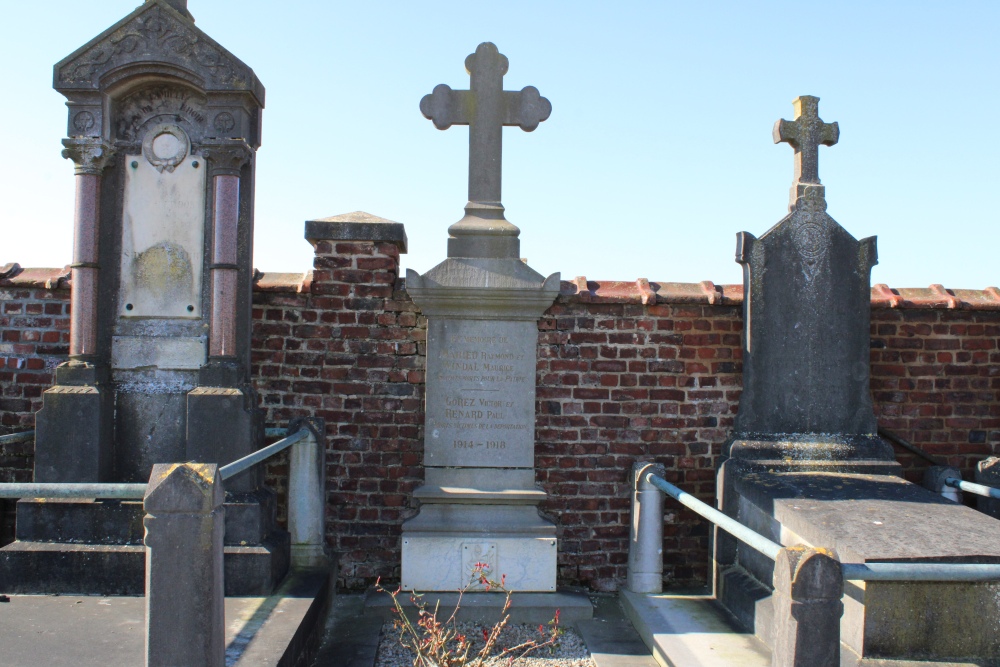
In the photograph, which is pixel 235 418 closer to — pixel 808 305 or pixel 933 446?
pixel 808 305

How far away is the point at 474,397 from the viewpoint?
4652 mm

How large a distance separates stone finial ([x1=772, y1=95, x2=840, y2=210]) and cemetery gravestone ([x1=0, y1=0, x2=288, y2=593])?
3.08m

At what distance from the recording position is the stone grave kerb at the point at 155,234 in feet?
13.8

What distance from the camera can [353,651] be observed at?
12.9 ft

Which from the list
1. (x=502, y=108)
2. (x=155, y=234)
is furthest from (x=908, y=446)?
(x=155, y=234)

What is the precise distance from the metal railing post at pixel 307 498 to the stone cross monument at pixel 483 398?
0.52 meters

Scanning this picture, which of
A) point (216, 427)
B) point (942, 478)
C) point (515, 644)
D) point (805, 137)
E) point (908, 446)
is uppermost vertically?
point (805, 137)

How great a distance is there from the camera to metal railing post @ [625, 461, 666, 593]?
15.4 feet

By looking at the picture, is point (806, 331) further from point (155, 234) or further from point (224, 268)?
point (155, 234)

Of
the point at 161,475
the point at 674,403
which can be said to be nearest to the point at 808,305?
the point at 674,403

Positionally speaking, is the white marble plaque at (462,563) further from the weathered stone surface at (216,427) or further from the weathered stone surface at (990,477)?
the weathered stone surface at (990,477)

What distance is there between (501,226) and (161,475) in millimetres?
2562

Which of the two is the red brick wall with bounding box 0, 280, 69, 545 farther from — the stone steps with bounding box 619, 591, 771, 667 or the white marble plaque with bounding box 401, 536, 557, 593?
the stone steps with bounding box 619, 591, 771, 667

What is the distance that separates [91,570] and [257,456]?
3.57 ft
